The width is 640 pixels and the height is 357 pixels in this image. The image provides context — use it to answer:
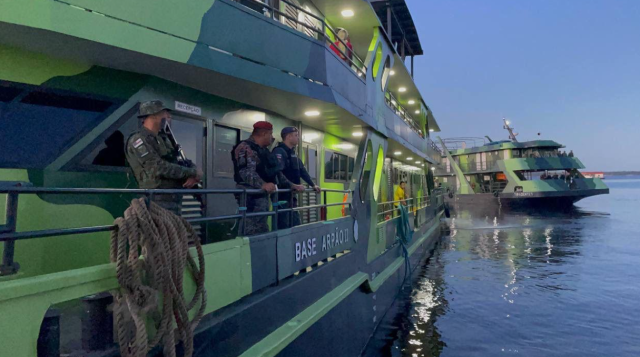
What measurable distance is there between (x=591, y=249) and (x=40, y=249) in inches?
820

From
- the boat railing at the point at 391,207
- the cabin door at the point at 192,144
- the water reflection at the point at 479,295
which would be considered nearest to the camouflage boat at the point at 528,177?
the water reflection at the point at 479,295

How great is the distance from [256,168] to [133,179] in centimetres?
137

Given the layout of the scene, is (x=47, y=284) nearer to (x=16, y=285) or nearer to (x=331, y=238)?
(x=16, y=285)

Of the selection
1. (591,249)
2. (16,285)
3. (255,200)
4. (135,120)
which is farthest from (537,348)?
(591,249)

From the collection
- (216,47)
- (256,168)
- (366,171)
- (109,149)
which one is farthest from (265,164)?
(366,171)

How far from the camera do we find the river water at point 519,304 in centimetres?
760

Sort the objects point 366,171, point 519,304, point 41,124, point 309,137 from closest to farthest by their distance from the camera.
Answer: point 41,124, point 366,171, point 309,137, point 519,304

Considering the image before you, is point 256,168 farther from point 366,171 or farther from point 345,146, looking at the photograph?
point 345,146

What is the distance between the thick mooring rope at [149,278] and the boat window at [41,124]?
2.01 m

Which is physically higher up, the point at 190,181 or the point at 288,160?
the point at 288,160

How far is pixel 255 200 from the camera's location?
472cm

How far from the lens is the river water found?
7598 millimetres

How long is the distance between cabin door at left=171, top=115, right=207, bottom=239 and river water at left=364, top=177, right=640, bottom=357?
3941mm

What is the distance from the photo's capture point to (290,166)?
224 inches
